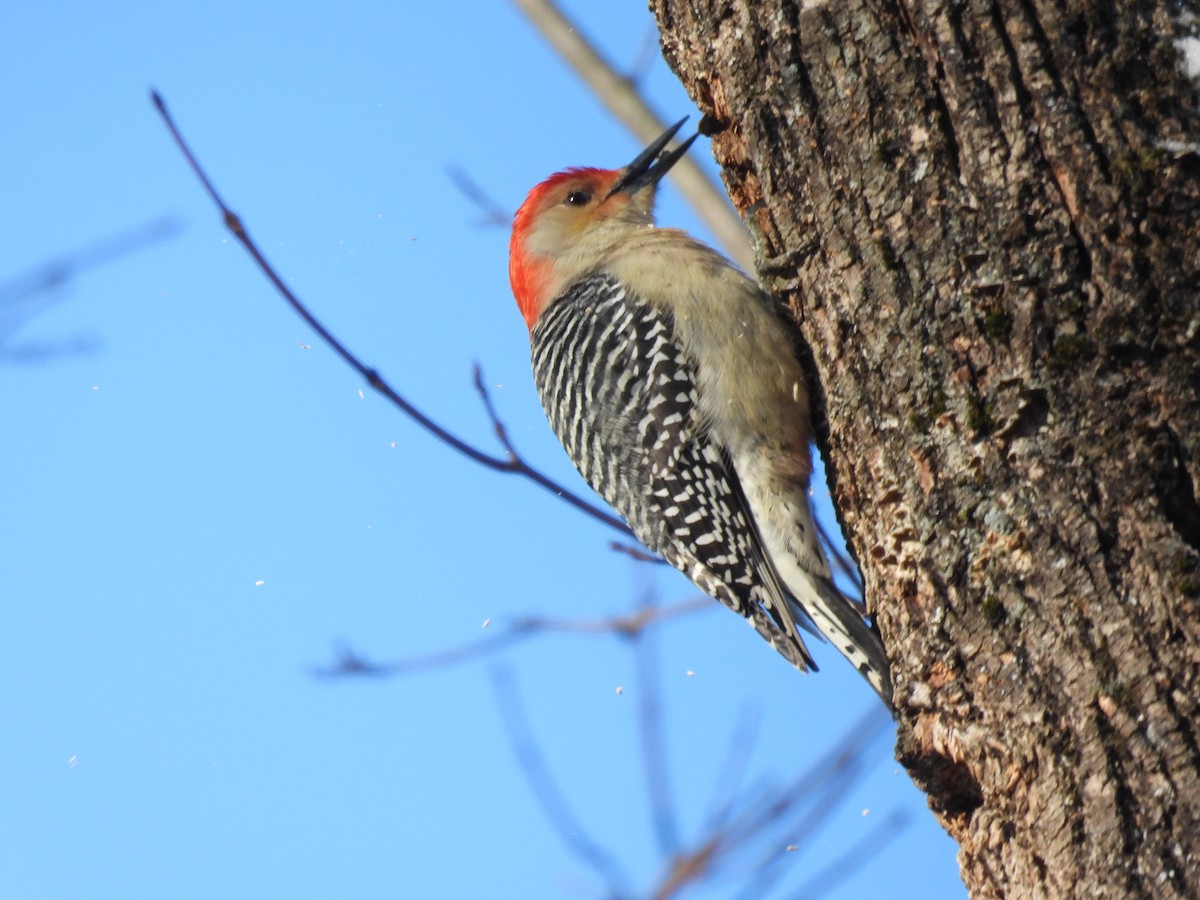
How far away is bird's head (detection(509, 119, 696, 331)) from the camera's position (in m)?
5.16

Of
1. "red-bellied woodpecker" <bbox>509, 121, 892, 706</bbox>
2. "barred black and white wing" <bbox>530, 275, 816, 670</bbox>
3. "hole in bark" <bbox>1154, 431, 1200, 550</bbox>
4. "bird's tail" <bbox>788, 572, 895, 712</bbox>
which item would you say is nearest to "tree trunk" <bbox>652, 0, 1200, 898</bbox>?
"hole in bark" <bbox>1154, 431, 1200, 550</bbox>

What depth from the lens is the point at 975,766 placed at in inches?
97.9

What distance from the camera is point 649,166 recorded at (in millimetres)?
5246

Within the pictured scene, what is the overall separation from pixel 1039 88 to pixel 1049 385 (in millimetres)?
603

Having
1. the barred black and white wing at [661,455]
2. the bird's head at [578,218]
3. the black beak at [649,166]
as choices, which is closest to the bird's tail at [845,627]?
the barred black and white wing at [661,455]

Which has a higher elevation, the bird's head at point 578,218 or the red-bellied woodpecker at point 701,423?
the bird's head at point 578,218

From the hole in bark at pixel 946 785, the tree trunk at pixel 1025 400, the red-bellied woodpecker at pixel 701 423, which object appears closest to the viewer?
the tree trunk at pixel 1025 400

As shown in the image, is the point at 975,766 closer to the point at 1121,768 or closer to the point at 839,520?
the point at 1121,768

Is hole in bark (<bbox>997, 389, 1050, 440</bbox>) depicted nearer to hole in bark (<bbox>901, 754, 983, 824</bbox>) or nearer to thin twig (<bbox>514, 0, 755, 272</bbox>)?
hole in bark (<bbox>901, 754, 983, 824</bbox>)

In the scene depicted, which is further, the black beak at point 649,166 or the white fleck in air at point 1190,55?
the black beak at point 649,166

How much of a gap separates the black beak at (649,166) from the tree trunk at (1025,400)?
2.13 metres

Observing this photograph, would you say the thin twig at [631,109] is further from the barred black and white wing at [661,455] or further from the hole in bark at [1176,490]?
the hole in bark at [1176,490]

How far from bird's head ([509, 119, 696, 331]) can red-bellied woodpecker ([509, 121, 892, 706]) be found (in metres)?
0.05

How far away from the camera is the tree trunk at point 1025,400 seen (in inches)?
86.3
